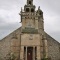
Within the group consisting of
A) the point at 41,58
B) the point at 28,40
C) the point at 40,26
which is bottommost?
the point at 41,58

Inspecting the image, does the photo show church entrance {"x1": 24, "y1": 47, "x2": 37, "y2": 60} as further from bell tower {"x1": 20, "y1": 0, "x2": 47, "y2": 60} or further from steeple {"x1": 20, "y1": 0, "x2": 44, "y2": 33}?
steeple {"x1": 20, "y1": 0, "x2": 44, "y2": 33}

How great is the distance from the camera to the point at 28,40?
36.2 m

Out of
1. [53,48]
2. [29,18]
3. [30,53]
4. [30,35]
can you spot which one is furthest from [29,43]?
[53,48]

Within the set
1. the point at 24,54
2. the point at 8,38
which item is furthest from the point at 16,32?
the point at 24,54

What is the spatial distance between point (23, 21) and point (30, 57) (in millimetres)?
6624

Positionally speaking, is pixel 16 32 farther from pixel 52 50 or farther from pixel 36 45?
pixel 52 50

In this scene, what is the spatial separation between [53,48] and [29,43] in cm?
519

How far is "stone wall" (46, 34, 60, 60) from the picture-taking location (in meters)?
38.1

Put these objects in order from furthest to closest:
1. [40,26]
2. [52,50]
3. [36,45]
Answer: [40,26] < [52,50] < [36,45]

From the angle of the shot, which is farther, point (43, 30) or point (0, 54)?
point (43, 30)

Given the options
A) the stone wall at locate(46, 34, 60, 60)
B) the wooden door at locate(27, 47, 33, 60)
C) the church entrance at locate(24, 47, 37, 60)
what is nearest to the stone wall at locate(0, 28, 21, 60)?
the church entrance at locate(24, 47, 37, 60)

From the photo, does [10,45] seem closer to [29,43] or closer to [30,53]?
[29,43]

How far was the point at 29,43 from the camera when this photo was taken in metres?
36.0

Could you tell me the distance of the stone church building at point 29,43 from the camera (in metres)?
36.1
